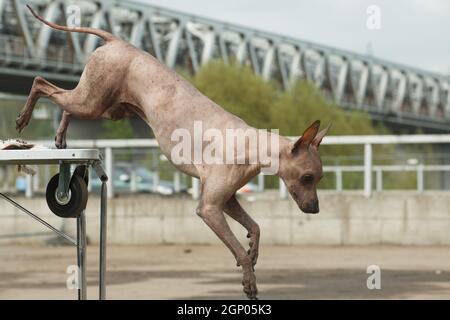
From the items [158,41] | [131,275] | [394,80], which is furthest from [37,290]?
[394,80]

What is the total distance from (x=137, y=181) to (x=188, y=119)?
1887cm

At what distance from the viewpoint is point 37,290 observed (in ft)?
44.8

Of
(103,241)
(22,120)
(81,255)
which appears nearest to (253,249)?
(103,241)

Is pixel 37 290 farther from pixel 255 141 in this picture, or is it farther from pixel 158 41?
pixel 158 41

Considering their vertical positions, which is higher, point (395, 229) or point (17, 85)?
point (17, 85)

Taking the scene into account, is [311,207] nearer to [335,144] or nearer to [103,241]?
[103,241]

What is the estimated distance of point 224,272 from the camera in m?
16.1

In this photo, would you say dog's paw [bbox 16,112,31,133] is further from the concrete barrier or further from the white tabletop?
the concrete barrier

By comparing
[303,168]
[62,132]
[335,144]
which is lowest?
[303,168]

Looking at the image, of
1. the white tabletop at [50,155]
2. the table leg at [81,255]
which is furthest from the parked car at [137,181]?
the white tabletop at [50,155]

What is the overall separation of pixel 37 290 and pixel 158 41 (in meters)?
72.5

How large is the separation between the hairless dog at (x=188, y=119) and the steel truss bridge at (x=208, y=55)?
40.2 meters

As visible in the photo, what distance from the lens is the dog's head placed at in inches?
223
